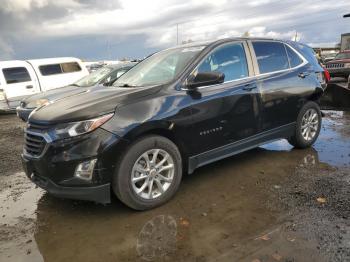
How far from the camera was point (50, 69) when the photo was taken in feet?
45.3

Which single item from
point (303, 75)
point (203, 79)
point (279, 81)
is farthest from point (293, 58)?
point (203, 79)

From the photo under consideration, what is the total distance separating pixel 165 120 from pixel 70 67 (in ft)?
36.5

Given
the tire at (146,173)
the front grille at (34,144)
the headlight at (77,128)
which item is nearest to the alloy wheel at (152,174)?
the tire at (146,173)

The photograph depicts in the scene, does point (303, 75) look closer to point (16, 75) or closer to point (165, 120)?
point (165, 120)

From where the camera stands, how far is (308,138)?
6180 millimetres

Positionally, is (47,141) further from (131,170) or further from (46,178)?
(131,170)

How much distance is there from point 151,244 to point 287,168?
106 inches

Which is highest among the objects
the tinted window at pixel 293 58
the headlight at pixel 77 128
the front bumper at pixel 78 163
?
the tinted window at pixel 293 58

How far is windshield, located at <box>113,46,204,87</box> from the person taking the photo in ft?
15.2

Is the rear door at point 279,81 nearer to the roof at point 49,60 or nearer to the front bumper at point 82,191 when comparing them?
the front bumper at point 82,191

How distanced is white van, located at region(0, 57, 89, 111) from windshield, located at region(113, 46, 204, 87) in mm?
8893

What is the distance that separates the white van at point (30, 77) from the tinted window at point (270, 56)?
387 inches

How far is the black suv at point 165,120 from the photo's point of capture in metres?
3.78

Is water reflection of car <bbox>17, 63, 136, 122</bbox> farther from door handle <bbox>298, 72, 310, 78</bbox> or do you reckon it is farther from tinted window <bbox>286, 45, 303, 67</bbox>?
door handle <bbox>298, 72, 310, 78</bbox>
